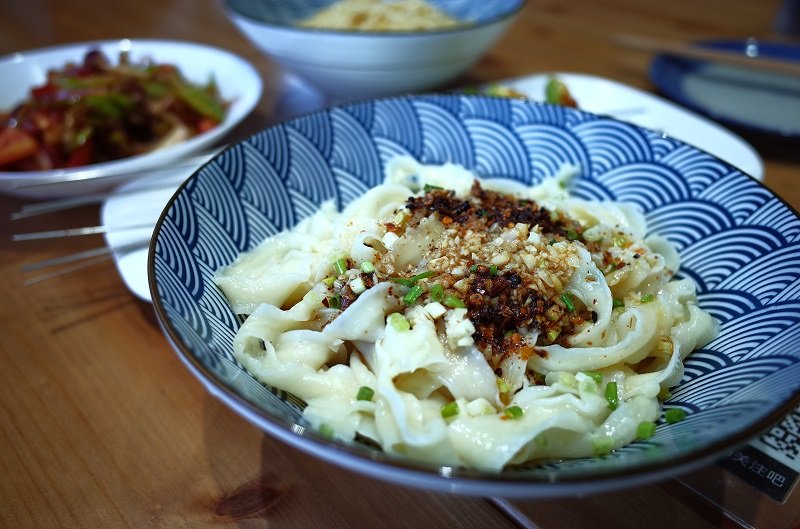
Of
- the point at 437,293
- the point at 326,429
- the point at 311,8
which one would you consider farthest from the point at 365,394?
the point at 311,8

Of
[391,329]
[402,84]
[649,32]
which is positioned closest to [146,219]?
[391,329]

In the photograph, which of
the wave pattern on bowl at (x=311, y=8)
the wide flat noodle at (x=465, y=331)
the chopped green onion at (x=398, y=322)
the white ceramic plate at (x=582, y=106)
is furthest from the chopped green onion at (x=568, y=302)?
the wave pattern on bowl at (x=311, y=8)

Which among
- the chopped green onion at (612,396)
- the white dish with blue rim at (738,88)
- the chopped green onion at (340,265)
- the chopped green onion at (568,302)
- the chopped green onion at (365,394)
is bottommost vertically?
the chopped green onion at (365,394)

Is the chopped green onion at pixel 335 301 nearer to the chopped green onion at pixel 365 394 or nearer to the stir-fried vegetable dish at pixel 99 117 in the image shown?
the chopped green onion at pixel 365 394

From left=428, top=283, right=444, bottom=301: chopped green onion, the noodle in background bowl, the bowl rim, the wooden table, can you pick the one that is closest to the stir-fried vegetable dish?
the wooden table

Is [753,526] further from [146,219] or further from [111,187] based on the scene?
[111,187]
